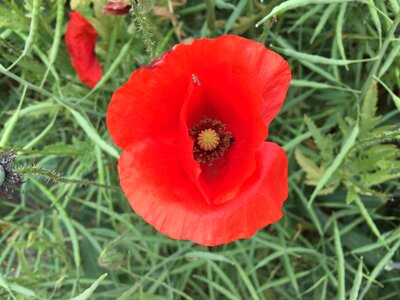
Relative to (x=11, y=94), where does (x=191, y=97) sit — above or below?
above

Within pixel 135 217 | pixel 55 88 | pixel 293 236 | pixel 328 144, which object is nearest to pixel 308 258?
pixel 293 236

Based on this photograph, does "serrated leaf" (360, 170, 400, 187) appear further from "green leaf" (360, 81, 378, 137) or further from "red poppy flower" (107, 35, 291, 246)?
"red poppy flower" (107, 35, 291, 246)

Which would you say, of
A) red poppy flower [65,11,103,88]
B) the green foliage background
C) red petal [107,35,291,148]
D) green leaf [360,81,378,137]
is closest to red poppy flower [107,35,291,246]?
red petal [107,35,291,148]

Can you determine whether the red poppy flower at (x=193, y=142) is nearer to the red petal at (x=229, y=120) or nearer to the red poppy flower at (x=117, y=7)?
the red petal at (x=229, y=120)

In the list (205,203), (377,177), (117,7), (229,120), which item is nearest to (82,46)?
(117,7)

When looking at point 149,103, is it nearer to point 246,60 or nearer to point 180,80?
point 180,80

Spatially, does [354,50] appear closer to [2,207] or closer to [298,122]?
[298,122]

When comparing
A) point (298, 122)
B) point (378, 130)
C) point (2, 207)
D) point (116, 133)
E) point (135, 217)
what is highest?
point (116, 133)
